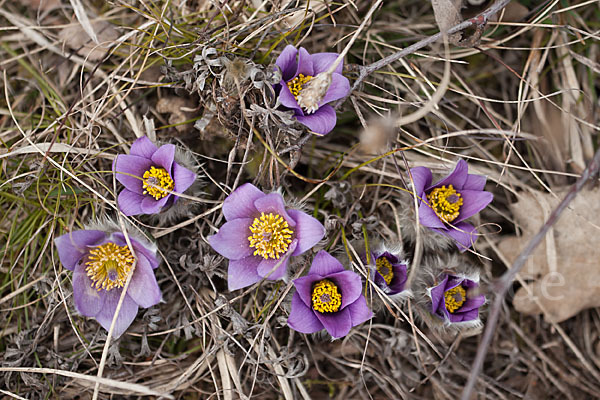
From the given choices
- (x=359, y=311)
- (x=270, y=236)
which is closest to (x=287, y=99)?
(x=270, y=236)

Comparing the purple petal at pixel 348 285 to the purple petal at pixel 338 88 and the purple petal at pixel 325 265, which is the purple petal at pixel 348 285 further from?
the purple petal at pixel 338 88

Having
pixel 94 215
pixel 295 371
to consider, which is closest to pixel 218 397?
pixel 295 371

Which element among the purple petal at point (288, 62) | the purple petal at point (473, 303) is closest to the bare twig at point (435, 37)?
the purple petal at point (288, 62)

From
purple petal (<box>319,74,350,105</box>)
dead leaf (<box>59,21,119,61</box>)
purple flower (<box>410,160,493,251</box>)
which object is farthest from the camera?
dead leaf (<box>59,21,119,61</box>)

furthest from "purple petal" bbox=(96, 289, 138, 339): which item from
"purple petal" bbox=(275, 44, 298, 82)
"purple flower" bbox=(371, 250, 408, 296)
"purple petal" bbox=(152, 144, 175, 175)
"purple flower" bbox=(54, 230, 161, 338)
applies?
"purple petal" bbox=(275, 44, 298, 82)

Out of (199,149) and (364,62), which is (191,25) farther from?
(364,62)

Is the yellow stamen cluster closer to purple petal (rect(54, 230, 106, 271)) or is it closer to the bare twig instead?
the bare twig
